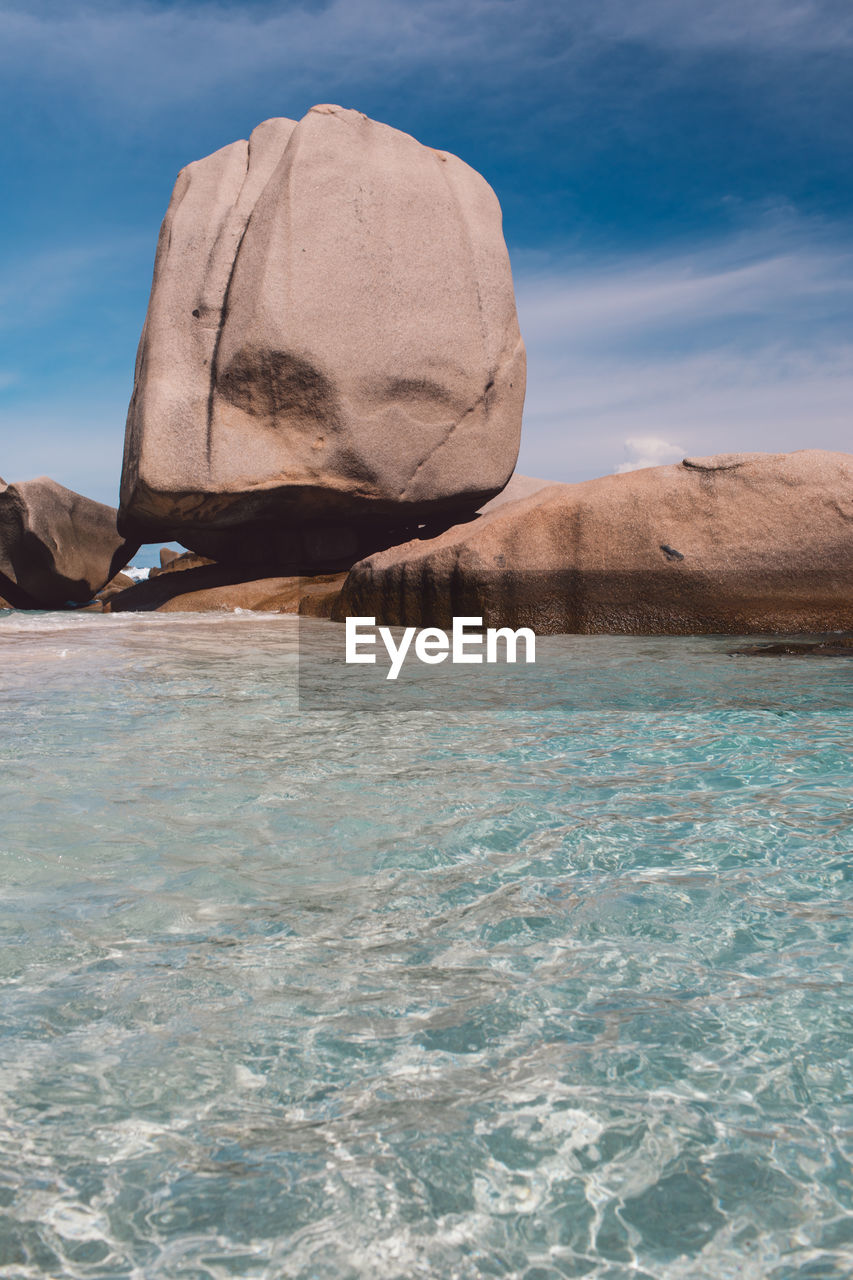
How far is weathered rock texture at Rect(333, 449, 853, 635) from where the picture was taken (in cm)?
674

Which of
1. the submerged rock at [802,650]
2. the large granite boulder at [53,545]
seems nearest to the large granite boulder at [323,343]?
the large granite boulder at [53,545]

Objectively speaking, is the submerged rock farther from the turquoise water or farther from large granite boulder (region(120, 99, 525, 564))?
large granite boulder (region(120, 99, 525, 564))

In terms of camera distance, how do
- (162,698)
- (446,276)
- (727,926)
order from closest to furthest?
(727,926) < (162,698) < (446,276)

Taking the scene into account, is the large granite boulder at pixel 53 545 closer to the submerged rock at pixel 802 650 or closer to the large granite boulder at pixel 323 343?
the large granite boulder at pixel 323 343

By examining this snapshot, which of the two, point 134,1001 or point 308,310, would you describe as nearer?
point 134,1001

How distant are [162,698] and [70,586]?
32.9 ft

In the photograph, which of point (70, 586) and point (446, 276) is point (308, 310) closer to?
point (446, 276)

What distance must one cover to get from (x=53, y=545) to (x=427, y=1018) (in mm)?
12436

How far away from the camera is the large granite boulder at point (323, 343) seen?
31.7 feet

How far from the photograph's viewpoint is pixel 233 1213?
1020 mm

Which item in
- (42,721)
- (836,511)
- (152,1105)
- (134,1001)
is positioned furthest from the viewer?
(836,511)

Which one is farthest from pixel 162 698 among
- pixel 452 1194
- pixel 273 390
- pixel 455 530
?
pixel 273 390
